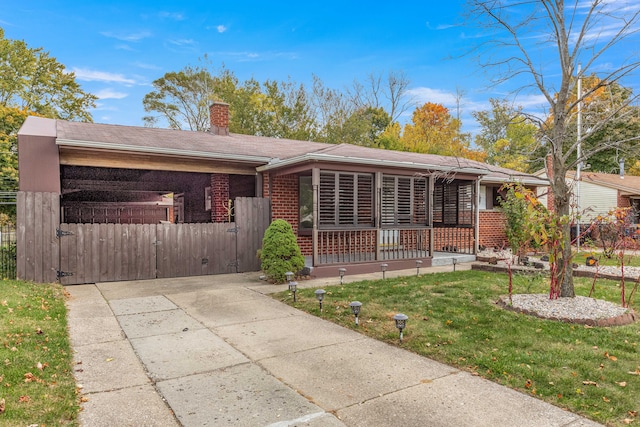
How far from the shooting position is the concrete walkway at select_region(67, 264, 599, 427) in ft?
9.82

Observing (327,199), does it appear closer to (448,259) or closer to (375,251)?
(375,251)

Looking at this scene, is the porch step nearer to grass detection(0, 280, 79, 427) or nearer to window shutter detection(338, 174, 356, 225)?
window shutter detection(338, 174, 356, 225)

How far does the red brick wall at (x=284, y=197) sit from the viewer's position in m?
10.7

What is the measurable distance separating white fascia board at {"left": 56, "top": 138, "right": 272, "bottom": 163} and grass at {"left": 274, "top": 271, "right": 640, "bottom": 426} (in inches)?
168

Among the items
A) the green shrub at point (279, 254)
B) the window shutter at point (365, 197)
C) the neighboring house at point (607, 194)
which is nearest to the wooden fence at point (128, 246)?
the green shrub at point (279, 254)

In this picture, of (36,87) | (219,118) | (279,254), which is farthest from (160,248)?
(36,87)

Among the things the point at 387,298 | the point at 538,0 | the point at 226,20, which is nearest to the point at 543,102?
the point at 538,0

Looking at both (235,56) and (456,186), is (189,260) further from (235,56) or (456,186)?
(235,56)

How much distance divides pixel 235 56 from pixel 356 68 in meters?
9.35

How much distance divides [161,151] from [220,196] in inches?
92.5

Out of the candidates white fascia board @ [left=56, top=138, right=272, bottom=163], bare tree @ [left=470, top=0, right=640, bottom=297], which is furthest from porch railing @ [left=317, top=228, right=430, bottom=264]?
bare tree @ [left=470, top=0, right=640, bottom=297]

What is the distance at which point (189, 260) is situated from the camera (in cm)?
955

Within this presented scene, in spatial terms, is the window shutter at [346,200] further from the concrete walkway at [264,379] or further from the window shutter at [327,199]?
the concrete walkway at [264,379]

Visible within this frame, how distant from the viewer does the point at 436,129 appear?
3247 cm
